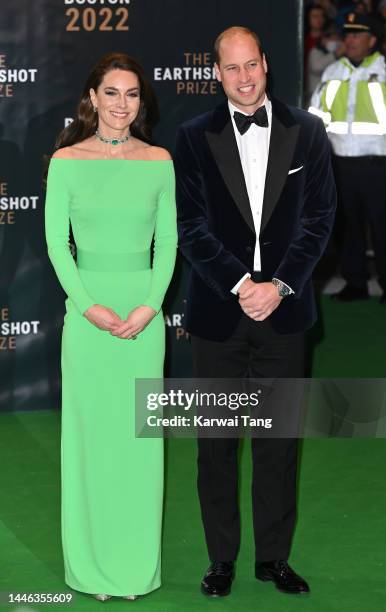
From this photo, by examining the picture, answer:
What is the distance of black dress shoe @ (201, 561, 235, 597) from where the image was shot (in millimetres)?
5137

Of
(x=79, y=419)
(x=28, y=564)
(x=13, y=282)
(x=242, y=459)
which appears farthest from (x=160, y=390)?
(x=13, y=282)

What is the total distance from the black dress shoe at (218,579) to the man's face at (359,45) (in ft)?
19.2

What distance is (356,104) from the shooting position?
10117mm

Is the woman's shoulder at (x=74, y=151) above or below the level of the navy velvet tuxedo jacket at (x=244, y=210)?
above

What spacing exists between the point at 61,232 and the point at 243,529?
71.4 inches

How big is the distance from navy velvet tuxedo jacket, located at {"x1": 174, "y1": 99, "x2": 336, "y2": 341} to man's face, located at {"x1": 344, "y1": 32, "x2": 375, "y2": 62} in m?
5.40

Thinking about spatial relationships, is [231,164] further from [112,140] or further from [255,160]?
[112,140]

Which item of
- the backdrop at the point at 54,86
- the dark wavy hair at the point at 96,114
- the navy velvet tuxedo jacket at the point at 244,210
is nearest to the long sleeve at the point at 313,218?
the navy velvet tuxedo jacket at the point at 244,210

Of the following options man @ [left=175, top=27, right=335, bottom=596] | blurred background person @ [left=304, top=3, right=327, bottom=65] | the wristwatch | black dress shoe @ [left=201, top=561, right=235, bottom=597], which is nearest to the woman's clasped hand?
man @ [left=175, top=27, right=335, bottom=596]

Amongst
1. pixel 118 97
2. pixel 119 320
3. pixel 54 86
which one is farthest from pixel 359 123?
pixel 119 320

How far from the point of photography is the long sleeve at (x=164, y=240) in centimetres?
485

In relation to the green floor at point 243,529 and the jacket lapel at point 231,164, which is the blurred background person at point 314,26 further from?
the jacket lapel at point 231,164

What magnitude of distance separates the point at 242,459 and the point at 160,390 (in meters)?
2.02

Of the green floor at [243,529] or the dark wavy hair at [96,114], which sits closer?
the dark wavy hair at [96,114]
